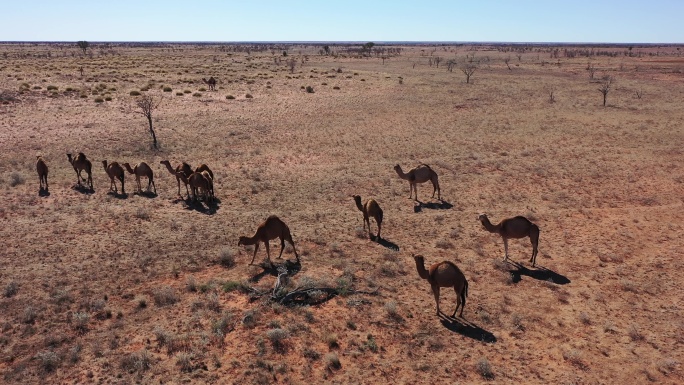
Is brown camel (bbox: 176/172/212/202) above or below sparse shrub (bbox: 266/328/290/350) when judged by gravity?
above

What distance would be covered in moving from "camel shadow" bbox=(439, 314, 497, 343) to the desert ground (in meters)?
0.05

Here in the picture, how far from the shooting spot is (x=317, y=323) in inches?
415

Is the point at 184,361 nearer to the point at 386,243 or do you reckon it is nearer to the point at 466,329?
the point at 466,329

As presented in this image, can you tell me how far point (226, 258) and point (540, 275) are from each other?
29.9 feet

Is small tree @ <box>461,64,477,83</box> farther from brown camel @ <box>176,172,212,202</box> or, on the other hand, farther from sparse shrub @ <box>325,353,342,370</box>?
sparse shrub @ <box>325,353,342,370</box>

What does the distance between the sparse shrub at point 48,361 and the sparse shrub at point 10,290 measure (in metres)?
3.18

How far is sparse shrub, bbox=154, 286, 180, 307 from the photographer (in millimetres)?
11188

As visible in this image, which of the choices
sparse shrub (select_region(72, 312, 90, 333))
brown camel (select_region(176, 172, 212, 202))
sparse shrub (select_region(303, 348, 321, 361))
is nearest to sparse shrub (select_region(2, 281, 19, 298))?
sparse shrub (select_region(72, 312, 90, 333))

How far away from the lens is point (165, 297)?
11.3m

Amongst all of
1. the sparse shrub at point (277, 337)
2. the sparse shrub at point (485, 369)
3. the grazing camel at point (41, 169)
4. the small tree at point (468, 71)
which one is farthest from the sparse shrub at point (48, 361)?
the small tree at point (468, 71)

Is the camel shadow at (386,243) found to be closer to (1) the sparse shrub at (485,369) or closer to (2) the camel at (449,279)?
(2) the camel at (449,279)

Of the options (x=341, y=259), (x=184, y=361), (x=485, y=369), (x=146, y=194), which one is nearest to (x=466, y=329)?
(x=485, y=369)

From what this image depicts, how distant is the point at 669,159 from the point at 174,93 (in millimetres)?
41315

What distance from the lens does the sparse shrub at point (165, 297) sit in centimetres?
1119
